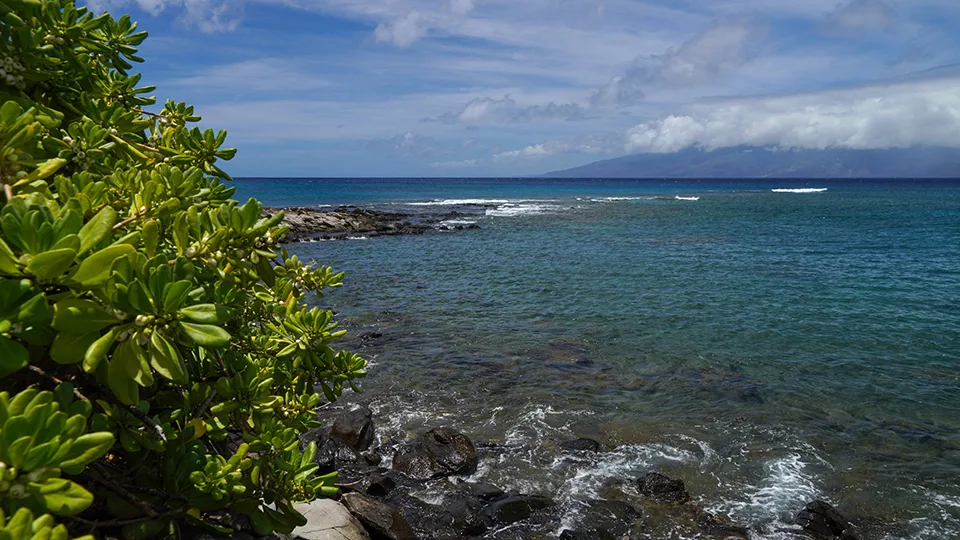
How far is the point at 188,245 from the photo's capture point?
8.18ft

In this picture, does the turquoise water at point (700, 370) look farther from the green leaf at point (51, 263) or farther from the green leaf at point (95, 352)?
the green leaf at point (51, 263)

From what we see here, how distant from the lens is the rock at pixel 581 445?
10109 millimetres

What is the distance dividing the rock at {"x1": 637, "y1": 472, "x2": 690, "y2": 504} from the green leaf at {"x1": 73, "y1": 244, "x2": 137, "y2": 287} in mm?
8511

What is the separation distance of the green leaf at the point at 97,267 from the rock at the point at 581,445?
922cm

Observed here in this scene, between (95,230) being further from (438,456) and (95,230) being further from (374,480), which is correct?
(438,456)

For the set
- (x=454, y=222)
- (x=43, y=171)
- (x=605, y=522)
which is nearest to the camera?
(x=43, y=171)

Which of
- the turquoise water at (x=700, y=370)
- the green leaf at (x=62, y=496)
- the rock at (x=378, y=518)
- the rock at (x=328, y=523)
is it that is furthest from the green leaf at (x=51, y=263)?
the turquoise water at (x=700, y=370)

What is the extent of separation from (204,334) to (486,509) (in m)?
7.20

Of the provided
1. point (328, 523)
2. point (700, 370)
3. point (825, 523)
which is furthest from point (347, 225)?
point (825, 523)

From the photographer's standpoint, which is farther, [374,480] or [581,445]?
[581,445]

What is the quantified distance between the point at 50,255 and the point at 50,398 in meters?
0.47

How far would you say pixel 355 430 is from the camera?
10.2 m

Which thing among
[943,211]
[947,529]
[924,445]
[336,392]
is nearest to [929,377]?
[924,445]

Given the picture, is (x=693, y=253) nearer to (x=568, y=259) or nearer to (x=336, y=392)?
(x=568, y=259)
